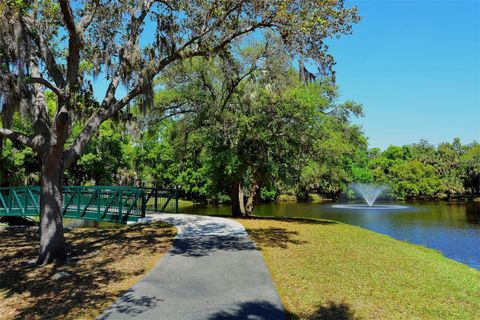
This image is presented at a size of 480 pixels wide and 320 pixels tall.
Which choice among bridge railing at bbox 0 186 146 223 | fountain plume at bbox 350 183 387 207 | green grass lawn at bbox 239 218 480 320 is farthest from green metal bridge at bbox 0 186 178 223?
fountain plume at bbox 350 183 387 207

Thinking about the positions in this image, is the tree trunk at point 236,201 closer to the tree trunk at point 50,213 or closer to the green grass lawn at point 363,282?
the green grass lawn at point 363,282

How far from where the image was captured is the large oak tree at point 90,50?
8.75 metres

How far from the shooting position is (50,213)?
898 centimetres

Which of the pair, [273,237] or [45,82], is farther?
[273,237]

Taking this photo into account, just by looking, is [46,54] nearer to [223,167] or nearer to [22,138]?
[22,138]

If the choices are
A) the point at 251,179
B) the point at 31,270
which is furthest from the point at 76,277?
the point at 251,179

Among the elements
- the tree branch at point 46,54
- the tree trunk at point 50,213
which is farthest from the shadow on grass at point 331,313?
the tree branch at point 46,54

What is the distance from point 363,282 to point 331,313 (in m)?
2.07

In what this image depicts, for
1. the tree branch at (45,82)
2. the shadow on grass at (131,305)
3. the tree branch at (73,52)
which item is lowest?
the shadow on grass at (131,305)

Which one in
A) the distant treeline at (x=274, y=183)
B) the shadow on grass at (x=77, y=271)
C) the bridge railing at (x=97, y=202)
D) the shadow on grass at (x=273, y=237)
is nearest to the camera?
the shadow on grass at (x=77, y=271)

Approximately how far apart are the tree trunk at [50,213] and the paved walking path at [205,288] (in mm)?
2651

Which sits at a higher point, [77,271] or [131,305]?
[77,271]

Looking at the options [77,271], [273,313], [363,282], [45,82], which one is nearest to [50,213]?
[77,271]

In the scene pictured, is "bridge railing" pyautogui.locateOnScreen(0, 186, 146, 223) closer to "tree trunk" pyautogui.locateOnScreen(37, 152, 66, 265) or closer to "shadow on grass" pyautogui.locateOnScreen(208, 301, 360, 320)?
"tree trunk" pyautogui.locateOnScreen(37, 152, 66, 265)
